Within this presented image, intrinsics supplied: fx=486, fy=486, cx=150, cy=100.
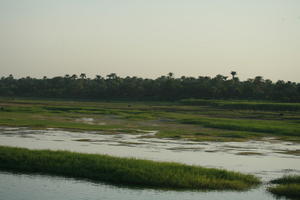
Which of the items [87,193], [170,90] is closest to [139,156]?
[87,193]

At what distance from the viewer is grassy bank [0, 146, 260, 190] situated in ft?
76.5

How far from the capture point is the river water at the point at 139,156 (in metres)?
22.0

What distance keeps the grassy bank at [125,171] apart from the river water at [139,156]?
2.71 feet

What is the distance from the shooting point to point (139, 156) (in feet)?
106

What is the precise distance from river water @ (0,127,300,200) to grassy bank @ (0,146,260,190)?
825 millimetres

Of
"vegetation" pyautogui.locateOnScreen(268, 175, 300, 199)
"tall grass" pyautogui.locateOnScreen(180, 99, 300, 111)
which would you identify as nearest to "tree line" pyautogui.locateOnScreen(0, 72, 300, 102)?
"tall grass" pyautogui.locateOnScreen(180, 99, 300, 111)

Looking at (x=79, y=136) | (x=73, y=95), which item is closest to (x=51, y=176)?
(x=79, y=136)

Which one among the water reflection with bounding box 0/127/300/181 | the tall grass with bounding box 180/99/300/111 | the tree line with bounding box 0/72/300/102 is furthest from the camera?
the tree line with bounding box 0/72/300/102

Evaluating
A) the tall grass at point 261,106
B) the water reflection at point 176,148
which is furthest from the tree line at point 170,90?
the water reflection at point 176,148

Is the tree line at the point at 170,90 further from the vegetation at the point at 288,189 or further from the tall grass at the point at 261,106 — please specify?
the vegetation at the point at 288,189

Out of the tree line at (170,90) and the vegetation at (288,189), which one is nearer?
the vegetation at (288,189)

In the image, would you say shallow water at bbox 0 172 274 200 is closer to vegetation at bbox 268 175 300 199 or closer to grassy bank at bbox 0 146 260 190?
vegetation at bbox 268 175 300 199

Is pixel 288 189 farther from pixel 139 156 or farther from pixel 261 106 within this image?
pixel 261 106

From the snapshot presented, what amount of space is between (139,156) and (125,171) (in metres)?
7.93
